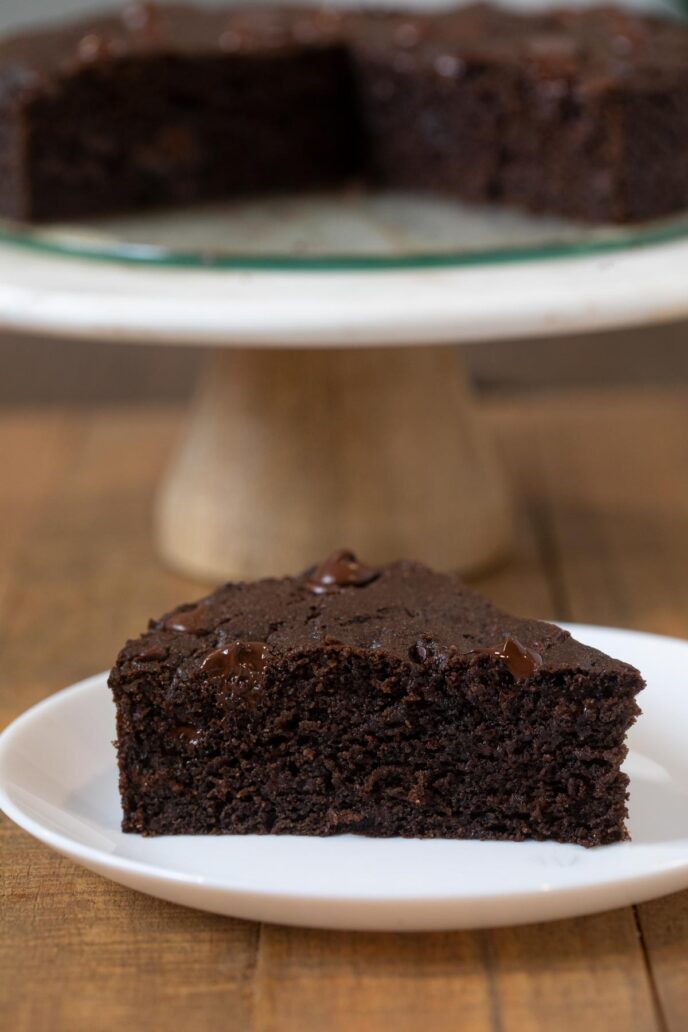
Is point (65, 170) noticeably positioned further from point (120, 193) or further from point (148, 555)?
point (148, 555)

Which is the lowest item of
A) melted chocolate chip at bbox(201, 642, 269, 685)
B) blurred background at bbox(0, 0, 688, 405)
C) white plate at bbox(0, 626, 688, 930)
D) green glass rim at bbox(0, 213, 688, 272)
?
blurred background at bbox(0, 0, 688, 405)

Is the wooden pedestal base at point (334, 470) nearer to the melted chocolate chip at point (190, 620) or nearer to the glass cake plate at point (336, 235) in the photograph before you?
the glass cake plate at point (336, 235)

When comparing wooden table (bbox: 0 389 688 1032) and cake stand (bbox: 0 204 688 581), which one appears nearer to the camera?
wooden table (bbox: 0 389 688 1032)

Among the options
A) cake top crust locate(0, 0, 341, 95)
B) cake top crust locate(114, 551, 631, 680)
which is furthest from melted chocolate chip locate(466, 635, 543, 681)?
cake top crust locate(0, 0, 341, 95)

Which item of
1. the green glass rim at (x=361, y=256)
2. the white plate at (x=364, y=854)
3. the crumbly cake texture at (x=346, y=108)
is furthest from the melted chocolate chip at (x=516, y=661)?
the crumbly cake texture at (x=346, y=108)

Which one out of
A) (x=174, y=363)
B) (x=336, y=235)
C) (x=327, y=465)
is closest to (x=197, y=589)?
(x=327, y=465)

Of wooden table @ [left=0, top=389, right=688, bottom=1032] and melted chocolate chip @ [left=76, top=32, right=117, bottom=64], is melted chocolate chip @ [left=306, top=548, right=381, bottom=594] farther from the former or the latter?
melted chocolate chip @ [left=76, top=32, right=117, bottom=64]

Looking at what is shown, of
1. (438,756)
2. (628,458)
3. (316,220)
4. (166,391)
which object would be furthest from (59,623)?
(166,391)
